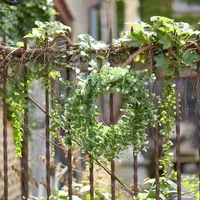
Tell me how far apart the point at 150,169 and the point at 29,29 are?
709 centimetres

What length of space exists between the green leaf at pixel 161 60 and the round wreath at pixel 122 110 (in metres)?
0.11

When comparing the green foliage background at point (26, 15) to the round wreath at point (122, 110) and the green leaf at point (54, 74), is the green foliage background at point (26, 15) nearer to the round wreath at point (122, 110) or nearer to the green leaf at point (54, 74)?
the green leaf at point (54, 74)

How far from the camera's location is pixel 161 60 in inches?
140

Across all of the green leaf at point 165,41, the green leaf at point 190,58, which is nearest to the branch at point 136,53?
the green leaf at point 165,41

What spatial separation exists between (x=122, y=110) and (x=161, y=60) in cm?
41

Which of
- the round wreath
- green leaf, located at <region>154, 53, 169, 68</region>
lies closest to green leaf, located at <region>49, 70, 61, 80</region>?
the round wreath

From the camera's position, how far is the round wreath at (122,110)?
11.3 ft

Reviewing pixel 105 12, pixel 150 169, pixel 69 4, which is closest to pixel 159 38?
pixel 69 4

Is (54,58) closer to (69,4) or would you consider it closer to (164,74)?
(164,74)

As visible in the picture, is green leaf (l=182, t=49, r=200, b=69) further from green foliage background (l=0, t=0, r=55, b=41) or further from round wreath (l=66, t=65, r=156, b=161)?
green foliage background (l=0, t=0, r=55, b=41)

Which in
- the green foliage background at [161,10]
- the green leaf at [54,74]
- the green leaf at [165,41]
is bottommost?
the green foliage background at [161,10]

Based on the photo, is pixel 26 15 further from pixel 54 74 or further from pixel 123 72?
pixel 123 72

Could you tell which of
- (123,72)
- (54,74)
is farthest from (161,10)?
(123,72)

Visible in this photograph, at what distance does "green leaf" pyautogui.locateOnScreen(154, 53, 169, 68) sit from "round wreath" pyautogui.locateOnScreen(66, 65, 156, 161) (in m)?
0.11
